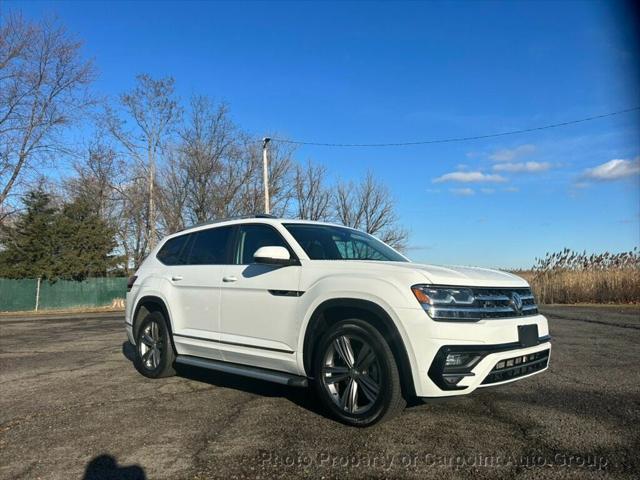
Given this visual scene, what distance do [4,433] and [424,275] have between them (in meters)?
3.74

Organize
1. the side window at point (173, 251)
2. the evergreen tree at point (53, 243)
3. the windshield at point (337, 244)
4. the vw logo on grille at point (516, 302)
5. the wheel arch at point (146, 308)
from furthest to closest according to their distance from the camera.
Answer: the evergreen tree at point (53, 243) → the side window at point (173, 251) → the wheel arch at point (146, 308) → the windshield at point (337, 244) → the vw logo on grille at point (516, 302)

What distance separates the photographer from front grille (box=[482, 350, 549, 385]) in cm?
383

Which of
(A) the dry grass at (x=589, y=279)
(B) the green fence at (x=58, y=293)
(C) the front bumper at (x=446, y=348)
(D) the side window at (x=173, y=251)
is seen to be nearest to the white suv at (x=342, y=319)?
(C) the front bumper at (x=446, y=348)

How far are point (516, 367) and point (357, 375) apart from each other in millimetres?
1253

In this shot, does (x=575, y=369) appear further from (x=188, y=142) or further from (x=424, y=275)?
(x=188, y=142)

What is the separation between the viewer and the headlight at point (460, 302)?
3.80 metres

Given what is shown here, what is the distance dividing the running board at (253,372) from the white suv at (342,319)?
13 millimetres

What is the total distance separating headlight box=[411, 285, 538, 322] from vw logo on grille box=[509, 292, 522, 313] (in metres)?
0.11

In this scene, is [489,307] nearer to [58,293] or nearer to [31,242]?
[58,293]

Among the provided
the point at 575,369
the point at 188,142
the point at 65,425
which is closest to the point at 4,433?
the point at 65,425

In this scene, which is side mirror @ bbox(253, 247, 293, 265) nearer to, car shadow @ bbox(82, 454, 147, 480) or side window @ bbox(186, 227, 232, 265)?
side window @ bbox(186, 227, 232, 265)

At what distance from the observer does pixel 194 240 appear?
20.2 feet

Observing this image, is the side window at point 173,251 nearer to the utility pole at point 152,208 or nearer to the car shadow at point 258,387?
the car shadow at point 258,387

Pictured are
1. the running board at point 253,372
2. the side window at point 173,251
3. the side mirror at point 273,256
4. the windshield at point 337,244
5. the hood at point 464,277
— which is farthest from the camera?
the side window at point 173,251
